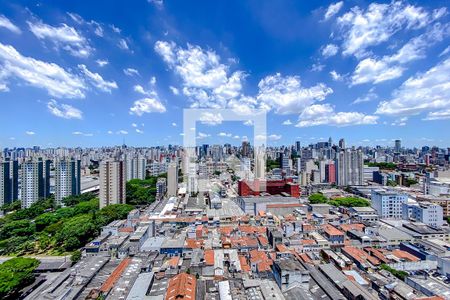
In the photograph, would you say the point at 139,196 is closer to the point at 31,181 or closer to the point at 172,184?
the point at 172,184

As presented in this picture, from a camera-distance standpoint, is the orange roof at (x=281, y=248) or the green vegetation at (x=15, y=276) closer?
the green vegetation at (x=15, y=276)

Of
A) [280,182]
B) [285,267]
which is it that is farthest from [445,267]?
[280,182]

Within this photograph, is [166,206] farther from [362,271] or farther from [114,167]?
[362,271]

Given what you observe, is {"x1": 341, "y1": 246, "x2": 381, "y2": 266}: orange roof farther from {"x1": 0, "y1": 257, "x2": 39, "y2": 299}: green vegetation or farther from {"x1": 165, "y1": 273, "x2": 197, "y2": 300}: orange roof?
{"x1": 0, "y1": 257, "x2": 39, "y2": 299}: green vegetation

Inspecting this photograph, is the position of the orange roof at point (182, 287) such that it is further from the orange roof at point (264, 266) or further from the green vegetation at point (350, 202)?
the green vegetation at point (350, 202)

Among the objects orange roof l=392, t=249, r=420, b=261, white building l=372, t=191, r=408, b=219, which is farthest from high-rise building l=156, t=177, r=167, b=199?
orange roof l=392, t=249, r=420, b=261

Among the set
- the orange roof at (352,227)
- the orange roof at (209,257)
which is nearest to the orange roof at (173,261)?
the orange roof at (209,257)

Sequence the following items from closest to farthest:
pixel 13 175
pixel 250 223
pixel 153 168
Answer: pixel 250 223, pixel 13 175, pixel 153 168
